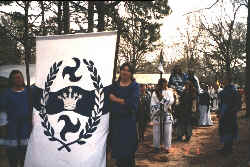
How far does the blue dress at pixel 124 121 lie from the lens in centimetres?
472

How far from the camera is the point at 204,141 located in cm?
1150

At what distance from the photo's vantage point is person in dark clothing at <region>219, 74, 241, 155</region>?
843 cm

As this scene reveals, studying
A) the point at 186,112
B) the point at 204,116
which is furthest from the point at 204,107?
the point at 186,112

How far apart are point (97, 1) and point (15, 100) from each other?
386 inches

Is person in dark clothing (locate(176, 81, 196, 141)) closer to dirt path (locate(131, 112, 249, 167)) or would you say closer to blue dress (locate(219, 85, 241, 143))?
dirt path (locate(131, 112, 249, 167))

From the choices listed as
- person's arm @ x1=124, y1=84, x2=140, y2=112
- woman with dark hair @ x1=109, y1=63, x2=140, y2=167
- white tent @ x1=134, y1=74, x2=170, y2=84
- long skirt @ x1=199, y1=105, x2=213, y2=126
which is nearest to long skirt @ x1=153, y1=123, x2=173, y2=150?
woman with dark hair @ x1=109, y1=63, x2=140, y2=167

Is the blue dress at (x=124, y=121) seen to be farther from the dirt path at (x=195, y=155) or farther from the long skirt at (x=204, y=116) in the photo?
the long skirt at (x=204, y=116)

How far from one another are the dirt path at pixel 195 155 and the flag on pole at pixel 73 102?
10.9 ft

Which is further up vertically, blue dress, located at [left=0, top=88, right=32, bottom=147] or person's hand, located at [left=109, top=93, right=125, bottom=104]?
person's hand, located at [left=109, top=93, right=125, bottom=104]

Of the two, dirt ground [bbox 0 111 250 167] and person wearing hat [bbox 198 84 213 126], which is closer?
dirt ground [bbox 0 111 250 167]

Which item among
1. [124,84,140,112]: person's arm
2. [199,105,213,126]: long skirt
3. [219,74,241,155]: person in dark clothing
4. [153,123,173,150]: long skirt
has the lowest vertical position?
[199,105,213,126]: long skirt

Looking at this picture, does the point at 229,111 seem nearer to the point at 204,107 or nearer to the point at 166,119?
the point at 166,119

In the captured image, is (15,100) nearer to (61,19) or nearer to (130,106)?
(130,106)

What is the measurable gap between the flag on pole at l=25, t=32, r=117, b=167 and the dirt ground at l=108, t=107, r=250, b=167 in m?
3.01
